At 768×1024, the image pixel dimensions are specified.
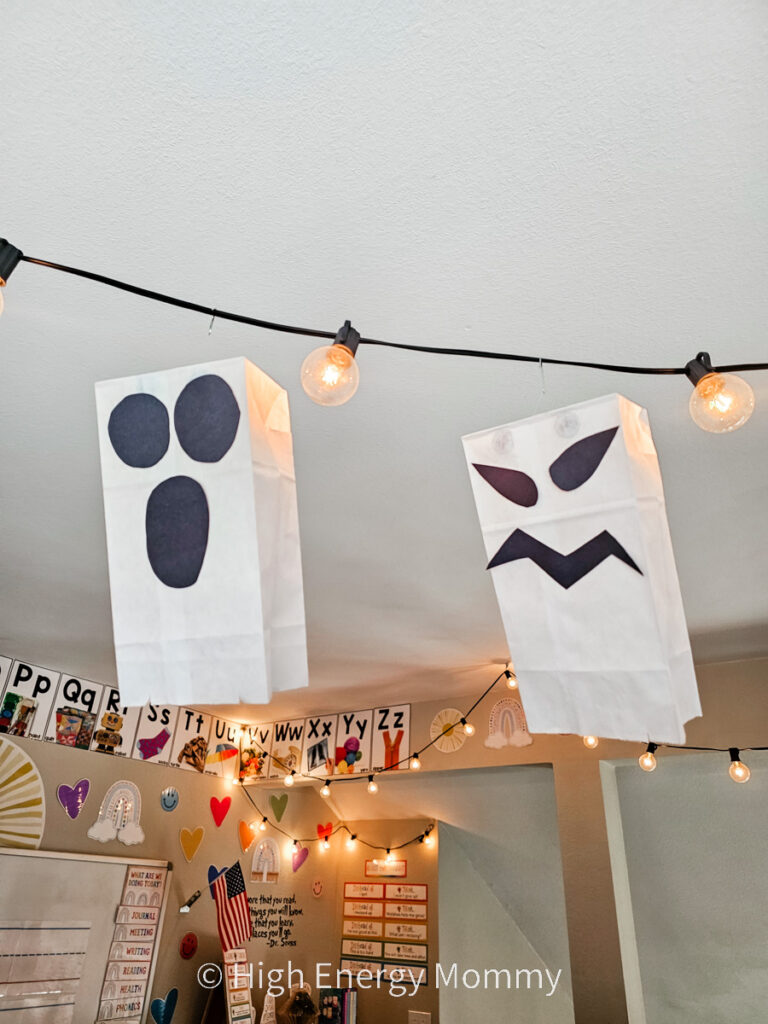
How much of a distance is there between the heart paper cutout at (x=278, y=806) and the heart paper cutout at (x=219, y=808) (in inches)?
14.9

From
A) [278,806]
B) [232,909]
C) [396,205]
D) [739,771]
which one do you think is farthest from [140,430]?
[278,806]

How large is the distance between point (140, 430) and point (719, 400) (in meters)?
1.01

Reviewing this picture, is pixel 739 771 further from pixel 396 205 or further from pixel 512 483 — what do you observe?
pixel 396 205

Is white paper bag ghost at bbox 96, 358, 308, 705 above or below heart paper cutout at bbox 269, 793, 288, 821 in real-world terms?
below

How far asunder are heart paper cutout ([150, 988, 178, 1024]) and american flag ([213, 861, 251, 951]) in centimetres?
38

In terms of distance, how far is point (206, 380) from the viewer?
1171 mm

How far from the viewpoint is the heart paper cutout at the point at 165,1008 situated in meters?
4.06

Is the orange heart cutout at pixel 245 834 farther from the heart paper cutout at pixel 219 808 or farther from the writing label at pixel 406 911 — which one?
the writing label at pixel 406 911

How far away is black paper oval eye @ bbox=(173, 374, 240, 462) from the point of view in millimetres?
1142

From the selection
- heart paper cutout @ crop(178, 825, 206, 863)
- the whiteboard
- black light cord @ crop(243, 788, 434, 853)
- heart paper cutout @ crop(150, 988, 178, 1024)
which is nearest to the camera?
the whiteboard

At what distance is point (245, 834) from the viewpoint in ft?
16.2

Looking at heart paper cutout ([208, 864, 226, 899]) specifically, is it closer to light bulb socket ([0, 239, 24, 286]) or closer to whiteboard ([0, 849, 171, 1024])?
whiteboard ([0, 849, 171, 1024])

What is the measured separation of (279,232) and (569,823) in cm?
340

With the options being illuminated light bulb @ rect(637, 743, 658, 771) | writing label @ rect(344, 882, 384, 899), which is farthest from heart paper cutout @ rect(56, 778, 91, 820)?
illuminated light bulb @ rect(637, 743, 658, 771)
